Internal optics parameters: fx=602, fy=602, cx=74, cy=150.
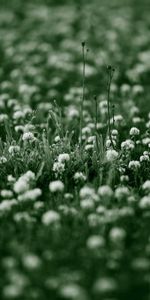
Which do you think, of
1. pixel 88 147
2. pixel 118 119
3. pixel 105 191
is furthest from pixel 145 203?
pixel 118 119

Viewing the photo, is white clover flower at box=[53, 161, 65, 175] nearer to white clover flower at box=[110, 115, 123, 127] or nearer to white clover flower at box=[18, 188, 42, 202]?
white clover flower at box=[18, 188, 42, 202]

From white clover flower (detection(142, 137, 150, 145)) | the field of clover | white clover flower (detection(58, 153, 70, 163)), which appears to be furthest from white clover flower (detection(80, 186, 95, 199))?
white clover flower (detection(142, 137, 150, 145))

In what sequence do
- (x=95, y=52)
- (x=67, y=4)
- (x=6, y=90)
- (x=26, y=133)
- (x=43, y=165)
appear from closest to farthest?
(x=43, y=165)
(x=26, y=133)
(x=6, y=90)
(x=95, y=52)
(x=67, y=4)

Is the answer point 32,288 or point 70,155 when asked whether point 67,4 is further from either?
point 32,288

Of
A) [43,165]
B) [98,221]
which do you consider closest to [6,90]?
[43,165]

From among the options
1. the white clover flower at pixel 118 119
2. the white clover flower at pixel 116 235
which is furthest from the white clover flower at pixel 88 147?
the white clover flower at pixel 116 235

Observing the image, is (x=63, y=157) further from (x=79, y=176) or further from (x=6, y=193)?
(x=6, y=193)

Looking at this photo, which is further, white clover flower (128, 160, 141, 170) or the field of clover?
white clover flower (128, 160, 141, 170)

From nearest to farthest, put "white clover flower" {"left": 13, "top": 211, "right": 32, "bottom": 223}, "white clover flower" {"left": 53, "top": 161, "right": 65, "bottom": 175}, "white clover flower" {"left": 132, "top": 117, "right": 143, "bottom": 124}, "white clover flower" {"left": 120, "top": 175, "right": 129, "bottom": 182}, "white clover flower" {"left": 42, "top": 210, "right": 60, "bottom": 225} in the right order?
1. "white clover flower" {"left": 42, "top": 210, "right": 60, "bottom": 225}
2. "white clover flower" {"left": 13, "top": 211, "right": 32, "bottom": 223}
3. "white clover flower" {"left": 120, "top": 175, "right": 129, "bottom": 182}
4. "white clover flower" {"left": 53, "top": 161, "right": 65, "bottom": 175}
5. "white clover flower" {"left": 132, "top": 117, "right": 143, "bottom": 124}
